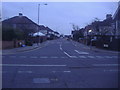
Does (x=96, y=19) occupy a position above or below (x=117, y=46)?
above

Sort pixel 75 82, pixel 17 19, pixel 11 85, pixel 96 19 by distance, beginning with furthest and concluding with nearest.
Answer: pixel 17 19 → pixel 96 19 → pixel 75 82 → pixel 11 85

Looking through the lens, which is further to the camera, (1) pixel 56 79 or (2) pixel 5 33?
(2) pixel 5 33


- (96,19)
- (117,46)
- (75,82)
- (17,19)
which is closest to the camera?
(75,82)

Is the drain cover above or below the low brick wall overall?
below

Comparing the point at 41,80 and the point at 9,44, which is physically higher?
the point at 9,44

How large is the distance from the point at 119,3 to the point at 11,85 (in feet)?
18.3

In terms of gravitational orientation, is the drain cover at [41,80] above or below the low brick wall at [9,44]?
below

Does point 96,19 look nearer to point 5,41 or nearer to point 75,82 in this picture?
point 5,41

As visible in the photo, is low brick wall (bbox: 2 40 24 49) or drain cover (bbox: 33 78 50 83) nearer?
drain cover (bbox: 33 78 50 83)

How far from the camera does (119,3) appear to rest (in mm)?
10211

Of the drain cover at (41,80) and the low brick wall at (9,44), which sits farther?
the low brick wall at (9,44)

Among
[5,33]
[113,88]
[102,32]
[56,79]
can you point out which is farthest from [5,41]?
[113,88]

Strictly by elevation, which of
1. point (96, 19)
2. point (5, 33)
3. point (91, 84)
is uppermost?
point (96, 19)

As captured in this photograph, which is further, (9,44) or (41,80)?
(9,44)
